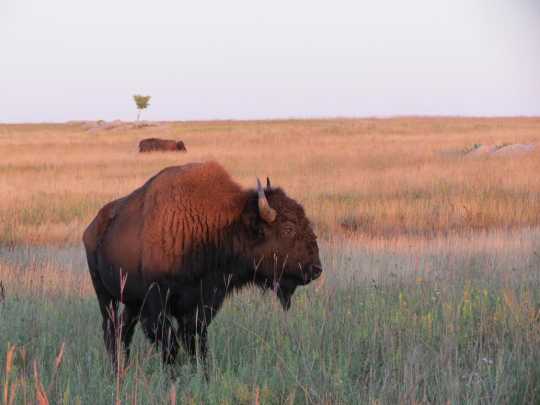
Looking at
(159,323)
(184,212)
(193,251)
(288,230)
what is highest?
(184,212)

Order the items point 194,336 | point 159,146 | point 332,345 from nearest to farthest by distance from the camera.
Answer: point 194,336
point 332,345
point 159,146

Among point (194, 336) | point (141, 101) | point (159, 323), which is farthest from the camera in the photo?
point (141, 101)

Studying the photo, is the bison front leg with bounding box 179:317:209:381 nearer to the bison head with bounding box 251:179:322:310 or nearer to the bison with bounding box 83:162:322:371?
the bison with bounding box 83:162:322:371

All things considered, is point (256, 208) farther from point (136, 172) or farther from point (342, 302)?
point (136, 172)

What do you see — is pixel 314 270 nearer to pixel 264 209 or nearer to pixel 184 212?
pixel 264 209

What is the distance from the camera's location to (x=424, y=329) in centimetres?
586

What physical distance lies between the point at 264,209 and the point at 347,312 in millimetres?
1383

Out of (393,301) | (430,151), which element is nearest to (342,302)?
(393,301)

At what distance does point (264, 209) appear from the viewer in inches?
218

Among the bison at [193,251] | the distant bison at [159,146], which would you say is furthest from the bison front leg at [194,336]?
the distant bison at [159,146]

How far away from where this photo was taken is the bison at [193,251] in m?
5.44

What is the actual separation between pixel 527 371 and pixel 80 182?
1739cm

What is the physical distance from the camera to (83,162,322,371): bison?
5441 mm

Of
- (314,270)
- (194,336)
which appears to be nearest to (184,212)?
(194,336)
